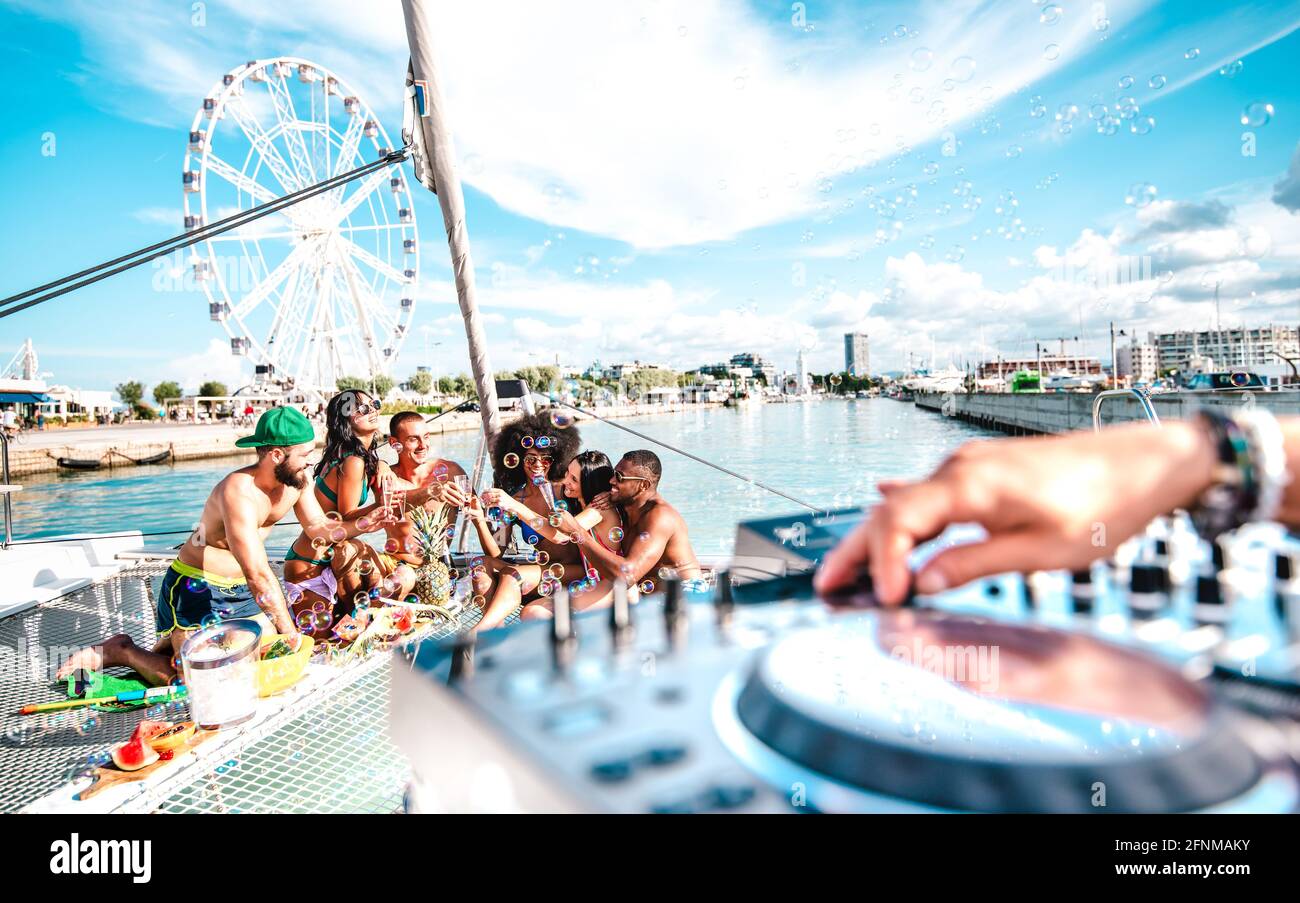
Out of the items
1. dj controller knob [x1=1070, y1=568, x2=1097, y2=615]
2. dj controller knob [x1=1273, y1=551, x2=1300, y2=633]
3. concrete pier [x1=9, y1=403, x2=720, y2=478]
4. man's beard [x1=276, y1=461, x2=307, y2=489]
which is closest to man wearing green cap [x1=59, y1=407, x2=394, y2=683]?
man's beard [x1=276, y1=461, x2=307, y2=489]

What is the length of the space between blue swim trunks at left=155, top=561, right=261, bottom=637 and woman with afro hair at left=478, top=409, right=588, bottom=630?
0.92 meters

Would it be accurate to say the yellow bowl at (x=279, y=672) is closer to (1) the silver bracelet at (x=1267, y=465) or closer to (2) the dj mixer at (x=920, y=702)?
(2) the dj mixer at (x=920, y=702)

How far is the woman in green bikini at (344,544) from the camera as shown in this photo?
116 inches

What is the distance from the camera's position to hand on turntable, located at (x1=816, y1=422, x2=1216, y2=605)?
0.44 meters

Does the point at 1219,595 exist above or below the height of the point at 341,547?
above

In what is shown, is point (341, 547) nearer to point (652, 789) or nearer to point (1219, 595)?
point (652, 789)

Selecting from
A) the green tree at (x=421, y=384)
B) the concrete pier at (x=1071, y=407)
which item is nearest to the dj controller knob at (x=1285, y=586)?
the concrete pier at (x=1071, y=407)

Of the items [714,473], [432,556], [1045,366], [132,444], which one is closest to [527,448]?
[432,556]

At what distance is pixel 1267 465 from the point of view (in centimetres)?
44

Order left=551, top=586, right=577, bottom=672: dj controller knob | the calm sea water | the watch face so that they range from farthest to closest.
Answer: the calm sea water → left=551, top=586, right=577, bottom=672: dj controller knob → the watch face

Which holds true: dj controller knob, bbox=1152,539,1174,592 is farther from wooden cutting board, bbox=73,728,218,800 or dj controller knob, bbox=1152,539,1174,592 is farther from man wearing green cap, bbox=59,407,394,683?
man wearing green cap, bbox=59,407,394,683

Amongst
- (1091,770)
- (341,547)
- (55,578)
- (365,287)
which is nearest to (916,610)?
(1091,770)
